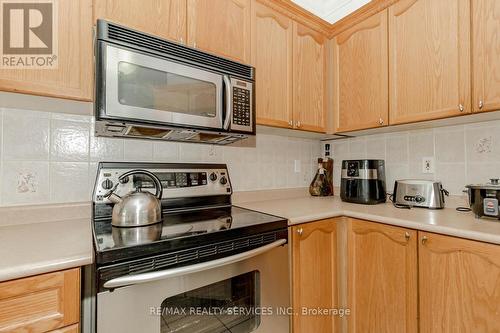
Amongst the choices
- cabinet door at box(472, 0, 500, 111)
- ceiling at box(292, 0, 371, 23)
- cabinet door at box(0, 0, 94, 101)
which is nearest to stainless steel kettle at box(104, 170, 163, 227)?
cabinet door at box(0, 0, 94, 101)

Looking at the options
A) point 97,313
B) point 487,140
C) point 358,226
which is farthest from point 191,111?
point 487,140

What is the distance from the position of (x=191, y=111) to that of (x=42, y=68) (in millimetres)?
559

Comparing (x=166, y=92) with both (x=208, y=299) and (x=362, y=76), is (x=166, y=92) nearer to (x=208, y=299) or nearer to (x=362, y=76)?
(x=208, y=299)

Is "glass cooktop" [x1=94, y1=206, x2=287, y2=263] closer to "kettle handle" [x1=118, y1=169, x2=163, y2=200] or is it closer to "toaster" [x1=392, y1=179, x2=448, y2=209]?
"kettle handle" [x1=118, y1=169, x2=163, y2=200]

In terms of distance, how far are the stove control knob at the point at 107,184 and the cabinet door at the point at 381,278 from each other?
50.4 inches

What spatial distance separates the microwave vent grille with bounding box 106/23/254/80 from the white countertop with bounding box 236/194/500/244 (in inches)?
30.9

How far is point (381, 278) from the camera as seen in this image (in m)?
1.22

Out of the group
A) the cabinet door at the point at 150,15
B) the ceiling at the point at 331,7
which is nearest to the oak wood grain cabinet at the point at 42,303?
the cabinet door at the point at 150,15

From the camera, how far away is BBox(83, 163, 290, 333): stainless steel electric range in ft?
2.42

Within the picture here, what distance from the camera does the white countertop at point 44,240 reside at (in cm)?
67

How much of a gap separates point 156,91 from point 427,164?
1.68 meters

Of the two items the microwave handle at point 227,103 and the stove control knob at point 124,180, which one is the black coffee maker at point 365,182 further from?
the stove control knob at point 124,180

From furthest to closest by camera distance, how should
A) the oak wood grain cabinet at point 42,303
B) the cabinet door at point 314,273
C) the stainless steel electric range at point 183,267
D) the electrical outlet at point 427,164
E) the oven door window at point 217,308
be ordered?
the electrical outlet at point 427,164 → the cabinet door at point 314,273 → the oven door window at point 217,308 → the stainless steel electric range at point 183,267 → the oak wood grain cabinet at point 42,303

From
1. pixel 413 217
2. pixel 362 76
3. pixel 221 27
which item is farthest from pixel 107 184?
pixel 362 76
